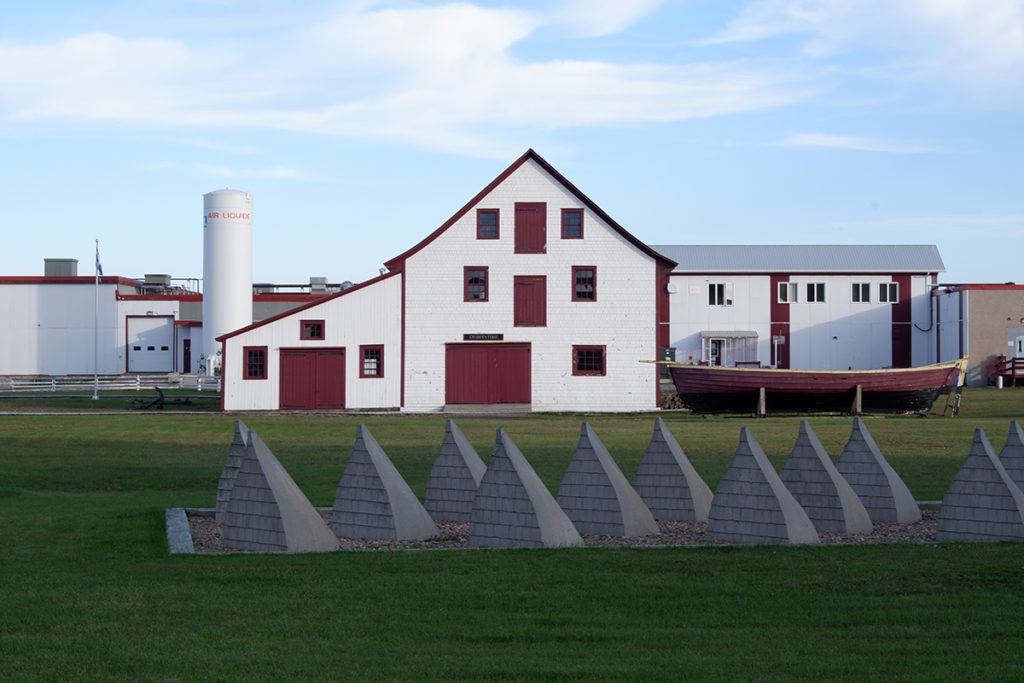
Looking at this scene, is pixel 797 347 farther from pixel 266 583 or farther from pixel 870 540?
pixel 266 583

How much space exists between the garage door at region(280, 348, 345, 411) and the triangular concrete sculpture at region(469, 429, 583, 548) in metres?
31.6

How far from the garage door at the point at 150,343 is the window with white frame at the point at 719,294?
3214 centimetres

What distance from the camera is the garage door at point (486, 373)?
138ft

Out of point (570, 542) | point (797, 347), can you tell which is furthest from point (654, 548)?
point (797, 347)

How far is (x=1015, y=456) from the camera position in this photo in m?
13.3

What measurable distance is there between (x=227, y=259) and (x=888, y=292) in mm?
35865

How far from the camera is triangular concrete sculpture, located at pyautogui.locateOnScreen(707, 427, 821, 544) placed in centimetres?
1095

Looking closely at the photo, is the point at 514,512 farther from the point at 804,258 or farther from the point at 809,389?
the point at 804,258

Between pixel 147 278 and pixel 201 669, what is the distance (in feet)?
239

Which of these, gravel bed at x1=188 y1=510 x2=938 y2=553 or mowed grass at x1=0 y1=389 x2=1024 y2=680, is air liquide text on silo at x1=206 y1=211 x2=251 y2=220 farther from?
gravel bed at x1=188 y1=510 x2=938 y2=553

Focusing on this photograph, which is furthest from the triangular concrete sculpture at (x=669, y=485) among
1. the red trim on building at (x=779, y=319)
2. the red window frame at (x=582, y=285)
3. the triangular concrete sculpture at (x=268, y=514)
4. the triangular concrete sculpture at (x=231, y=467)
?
the red trim on building at (x=779, y=319)

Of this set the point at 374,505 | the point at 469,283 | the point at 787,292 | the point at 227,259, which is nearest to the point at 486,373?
the point at 469,283

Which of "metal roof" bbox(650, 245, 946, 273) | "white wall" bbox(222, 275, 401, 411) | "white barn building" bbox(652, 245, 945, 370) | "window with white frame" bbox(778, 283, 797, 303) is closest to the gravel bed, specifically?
"white wall" bbox(222, 275, 401, 411)

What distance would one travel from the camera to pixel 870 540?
1182 cm
